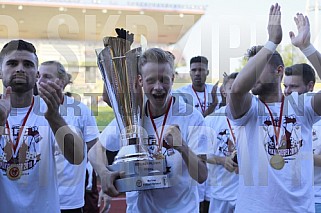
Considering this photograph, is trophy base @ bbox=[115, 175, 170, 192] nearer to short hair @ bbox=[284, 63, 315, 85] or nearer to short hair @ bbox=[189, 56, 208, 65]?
short hair @ bbox=[284, 63, 315, 85]

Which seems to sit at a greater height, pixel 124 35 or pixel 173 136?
pixel 124 35

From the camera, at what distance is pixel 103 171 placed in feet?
8.23

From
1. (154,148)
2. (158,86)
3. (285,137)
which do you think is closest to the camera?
(158,86)

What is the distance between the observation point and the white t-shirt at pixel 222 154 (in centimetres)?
477

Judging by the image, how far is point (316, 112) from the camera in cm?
291

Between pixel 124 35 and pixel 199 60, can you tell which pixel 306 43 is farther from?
pixel 199 60

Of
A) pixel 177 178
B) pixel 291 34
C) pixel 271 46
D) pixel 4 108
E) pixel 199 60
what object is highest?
pixel 199 60

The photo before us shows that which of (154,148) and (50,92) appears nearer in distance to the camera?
(50,92)

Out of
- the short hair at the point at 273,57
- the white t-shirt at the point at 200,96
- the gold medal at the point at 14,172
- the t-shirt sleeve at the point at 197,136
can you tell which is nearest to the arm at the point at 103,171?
the gold medal at the point at 14,172

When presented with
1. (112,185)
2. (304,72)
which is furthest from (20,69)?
(304,72)

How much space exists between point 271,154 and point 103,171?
1.00m

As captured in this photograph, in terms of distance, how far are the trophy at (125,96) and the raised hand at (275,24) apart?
72 centimetres

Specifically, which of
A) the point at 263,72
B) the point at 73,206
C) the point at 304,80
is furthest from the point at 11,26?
the point at 263,72

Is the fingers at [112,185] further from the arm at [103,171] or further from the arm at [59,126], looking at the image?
the arm at [59,126]
